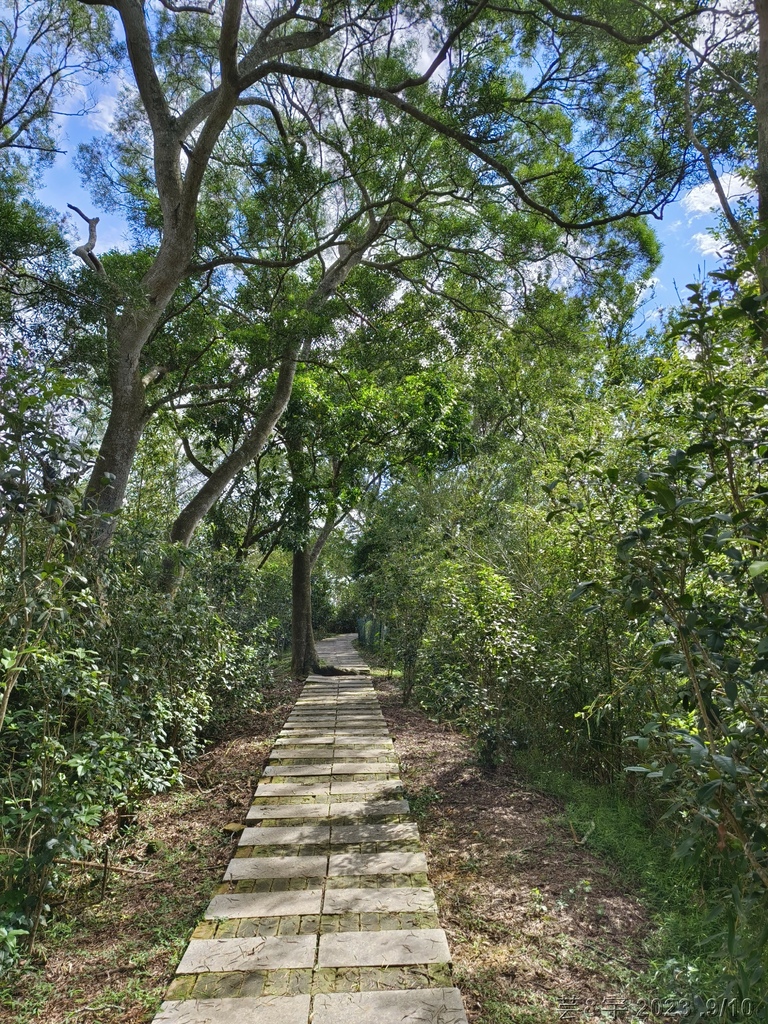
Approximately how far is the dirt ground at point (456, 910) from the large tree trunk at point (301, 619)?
513 centimetres

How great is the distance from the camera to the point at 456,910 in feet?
8.45

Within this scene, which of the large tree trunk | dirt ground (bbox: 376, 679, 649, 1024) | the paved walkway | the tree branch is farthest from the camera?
the large tree trunk

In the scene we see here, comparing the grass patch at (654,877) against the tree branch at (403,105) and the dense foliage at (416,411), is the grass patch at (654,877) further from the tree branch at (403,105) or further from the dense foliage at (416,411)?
the tree branch at (403,105)

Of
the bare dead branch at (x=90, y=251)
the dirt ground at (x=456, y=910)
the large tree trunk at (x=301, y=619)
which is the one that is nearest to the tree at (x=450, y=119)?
the bare dead branch at (x=90, y=251)

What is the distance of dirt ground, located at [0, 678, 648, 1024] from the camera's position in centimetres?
204

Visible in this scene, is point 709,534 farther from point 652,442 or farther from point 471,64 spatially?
point 471,64

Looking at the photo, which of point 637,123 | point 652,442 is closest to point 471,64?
point 637,123

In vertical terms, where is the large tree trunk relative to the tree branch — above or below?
below

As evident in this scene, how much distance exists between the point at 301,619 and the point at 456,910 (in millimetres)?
7097

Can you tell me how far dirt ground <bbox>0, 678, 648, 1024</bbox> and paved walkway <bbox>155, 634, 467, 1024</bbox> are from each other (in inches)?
5.5

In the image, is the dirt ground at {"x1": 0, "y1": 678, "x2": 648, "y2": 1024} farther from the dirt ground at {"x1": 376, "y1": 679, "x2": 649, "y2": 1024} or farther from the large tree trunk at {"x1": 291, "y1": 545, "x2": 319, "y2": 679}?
the large tree trunk at {"x1": 291, "y1": 545, "x2": 319, "y2": 679}

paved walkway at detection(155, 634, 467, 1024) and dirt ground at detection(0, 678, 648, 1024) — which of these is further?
dirt ground at detection(0, 678, 648, 1024)

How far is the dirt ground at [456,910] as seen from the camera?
6.71 ft

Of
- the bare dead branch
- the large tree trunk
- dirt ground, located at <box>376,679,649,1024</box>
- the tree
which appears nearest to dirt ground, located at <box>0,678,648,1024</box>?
dirt ground, located at <box>376,679,649,1024</box>
